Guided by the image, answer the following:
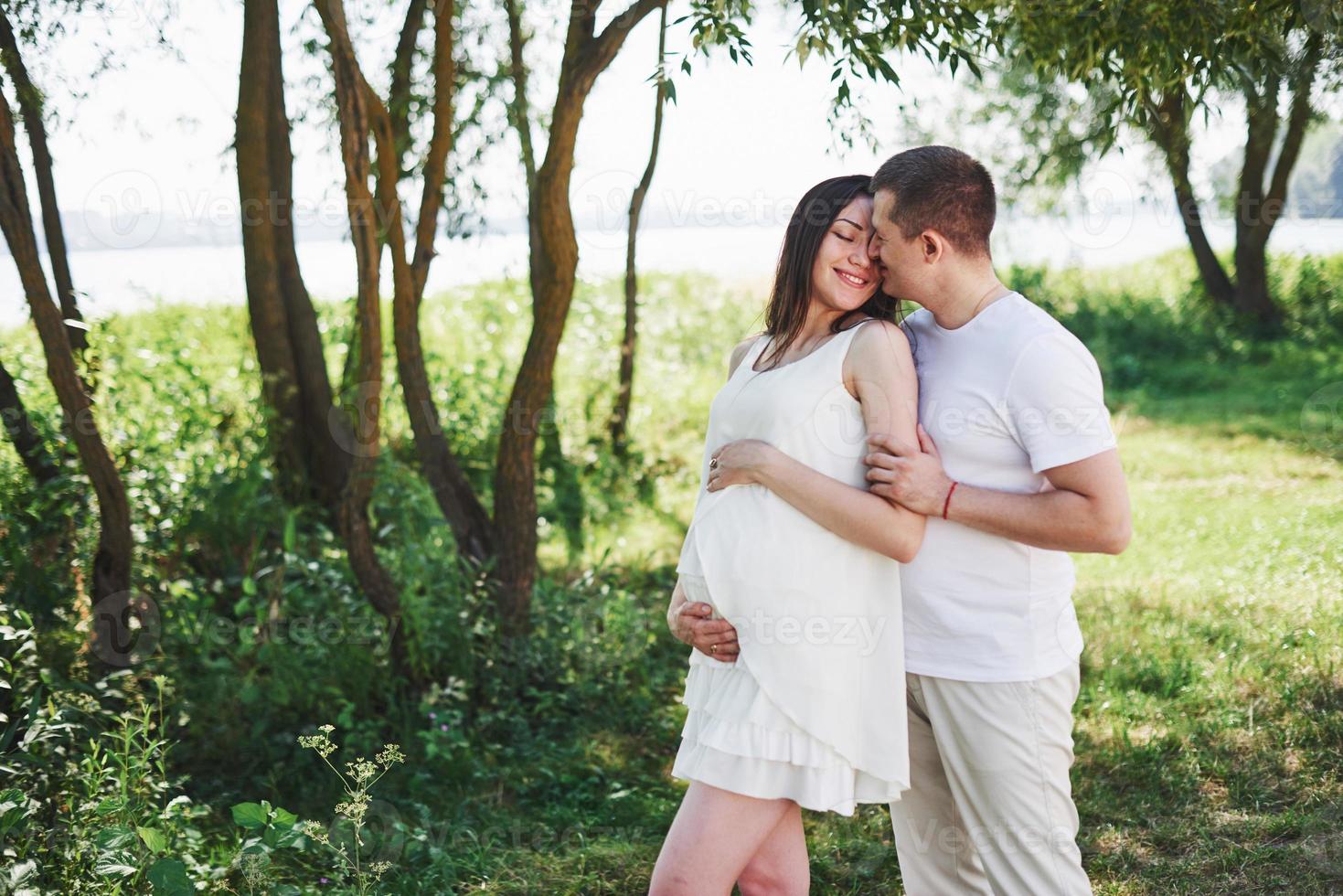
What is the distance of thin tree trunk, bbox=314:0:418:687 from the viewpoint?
3.91m

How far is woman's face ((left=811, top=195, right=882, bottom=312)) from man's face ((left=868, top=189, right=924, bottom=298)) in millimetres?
20

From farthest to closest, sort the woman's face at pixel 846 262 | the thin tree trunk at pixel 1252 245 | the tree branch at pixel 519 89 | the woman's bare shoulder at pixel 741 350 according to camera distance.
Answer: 1. the thin tree trunk at pixel 1252 245
2. the tree branch at pixel 519 89
3. the woman's bare shoulder at pixel 741 350
4. the woman's face at pixel 846 262

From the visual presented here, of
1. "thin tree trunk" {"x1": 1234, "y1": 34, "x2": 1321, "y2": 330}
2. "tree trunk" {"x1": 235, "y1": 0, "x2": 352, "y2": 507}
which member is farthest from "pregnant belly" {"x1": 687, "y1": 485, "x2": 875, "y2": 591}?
"thin tree trunk" {"x1": 1234, "y1": 34, "x2": 1321, "y2": 330}

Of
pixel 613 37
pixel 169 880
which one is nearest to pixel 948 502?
pixel 169 880

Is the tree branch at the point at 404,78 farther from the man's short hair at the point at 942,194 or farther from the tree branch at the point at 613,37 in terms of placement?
the man's short hair at the point at 942,194

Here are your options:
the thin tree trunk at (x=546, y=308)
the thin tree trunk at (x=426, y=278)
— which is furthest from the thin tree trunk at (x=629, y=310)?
the thin tree trunk at (x=546, y=308)

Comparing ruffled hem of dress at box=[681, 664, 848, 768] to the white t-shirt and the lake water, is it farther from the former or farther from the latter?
the lake water

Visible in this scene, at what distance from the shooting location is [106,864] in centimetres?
265

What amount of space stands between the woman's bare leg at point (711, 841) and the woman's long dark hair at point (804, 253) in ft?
2.82

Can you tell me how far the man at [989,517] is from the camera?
2.11m

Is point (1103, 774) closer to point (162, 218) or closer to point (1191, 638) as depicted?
point (1191, 638)

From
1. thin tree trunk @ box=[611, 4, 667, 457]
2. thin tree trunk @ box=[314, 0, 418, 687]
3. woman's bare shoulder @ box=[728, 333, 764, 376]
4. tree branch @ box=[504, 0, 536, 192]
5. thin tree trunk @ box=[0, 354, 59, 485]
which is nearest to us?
woman's bare shoulder @ box=[728, 333, 764, 376]

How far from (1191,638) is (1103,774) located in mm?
1149

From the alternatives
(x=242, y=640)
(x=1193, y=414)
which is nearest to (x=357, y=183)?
(x=242, y=640)
